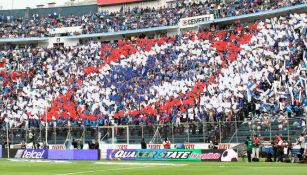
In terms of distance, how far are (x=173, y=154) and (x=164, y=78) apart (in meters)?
18.7

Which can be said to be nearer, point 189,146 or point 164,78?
point 189,146

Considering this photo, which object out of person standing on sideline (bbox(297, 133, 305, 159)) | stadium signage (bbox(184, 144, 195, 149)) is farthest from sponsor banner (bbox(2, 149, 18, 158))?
person standing on sideline (bbox(297, 133, 305, 159))

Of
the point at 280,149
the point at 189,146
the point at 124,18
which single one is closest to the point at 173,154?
the point at 189,146

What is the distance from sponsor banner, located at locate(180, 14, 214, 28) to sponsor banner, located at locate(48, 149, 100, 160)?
2763 cm

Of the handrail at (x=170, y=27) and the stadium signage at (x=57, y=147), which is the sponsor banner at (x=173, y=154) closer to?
the stadium signage at (x=57, y=147)

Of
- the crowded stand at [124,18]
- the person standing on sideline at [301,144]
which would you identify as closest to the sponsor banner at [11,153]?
the crowded stand at [124,18]

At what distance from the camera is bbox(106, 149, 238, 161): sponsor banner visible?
42438mm

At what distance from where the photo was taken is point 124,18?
82250mm

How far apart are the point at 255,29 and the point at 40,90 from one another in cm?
2649

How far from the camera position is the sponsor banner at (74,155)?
164 feet

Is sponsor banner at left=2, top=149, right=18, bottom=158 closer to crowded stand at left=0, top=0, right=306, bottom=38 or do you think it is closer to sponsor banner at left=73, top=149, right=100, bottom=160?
sponsor banner at left=73, top=149, right=100, bottom=160

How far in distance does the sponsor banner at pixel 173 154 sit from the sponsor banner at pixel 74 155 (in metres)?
1.22

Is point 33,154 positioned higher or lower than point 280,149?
lower

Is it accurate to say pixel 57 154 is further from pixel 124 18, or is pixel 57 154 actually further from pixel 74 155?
pixel 124 18
